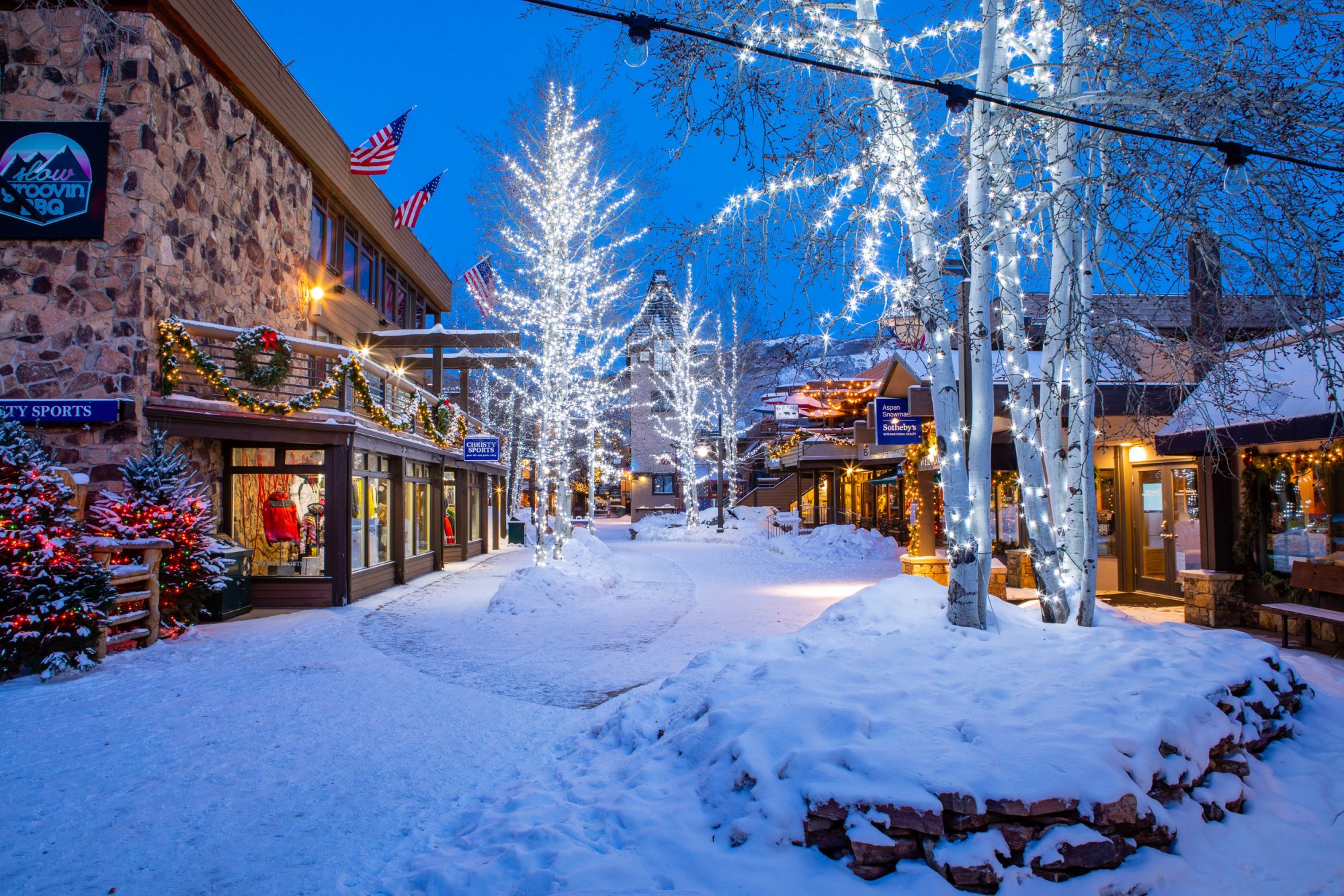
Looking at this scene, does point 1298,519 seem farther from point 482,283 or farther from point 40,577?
point 482,283

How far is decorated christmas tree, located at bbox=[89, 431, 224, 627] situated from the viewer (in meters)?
9.86

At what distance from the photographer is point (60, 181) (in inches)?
435

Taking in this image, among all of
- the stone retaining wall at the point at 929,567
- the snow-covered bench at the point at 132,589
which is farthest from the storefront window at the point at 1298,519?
the snow-covered bench at the point at 132,589

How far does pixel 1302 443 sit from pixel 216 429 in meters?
15.3

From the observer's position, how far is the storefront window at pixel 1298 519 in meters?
9.76

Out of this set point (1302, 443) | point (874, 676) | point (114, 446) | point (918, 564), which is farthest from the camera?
point (918, 564)

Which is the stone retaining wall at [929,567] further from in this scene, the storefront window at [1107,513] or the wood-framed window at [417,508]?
the wood-framed window at [417,508]

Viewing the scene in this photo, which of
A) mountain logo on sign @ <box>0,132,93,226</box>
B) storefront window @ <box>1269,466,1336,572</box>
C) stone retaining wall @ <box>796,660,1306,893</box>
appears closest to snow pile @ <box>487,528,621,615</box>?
mountain logo on sign @ <box>0,132,93,226</box>

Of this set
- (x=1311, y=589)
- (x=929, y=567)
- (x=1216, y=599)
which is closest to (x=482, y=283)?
(x=929, y=567)

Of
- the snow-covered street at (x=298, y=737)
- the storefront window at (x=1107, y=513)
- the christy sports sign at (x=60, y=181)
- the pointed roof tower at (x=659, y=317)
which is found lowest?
the snow-covered street at (x=298, y=737)

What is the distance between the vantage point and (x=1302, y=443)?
9.92 m

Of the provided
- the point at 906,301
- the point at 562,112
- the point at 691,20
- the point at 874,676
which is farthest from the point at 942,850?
the point at 562,112

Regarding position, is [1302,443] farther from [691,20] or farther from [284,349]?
[284,349]

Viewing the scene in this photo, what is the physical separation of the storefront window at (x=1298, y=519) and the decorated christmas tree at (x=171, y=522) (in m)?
14.2
